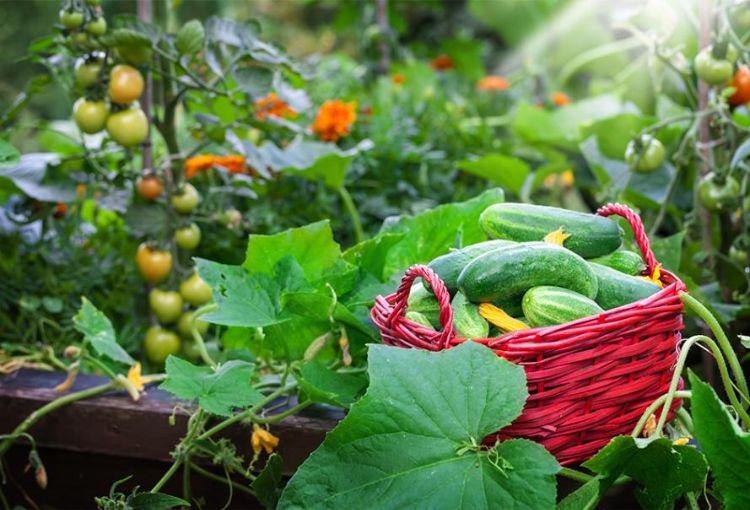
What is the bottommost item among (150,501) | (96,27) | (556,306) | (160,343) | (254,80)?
(160,343)

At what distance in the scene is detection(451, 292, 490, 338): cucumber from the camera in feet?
3.34

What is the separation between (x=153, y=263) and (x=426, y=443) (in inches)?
32.2

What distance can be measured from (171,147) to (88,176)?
16cm

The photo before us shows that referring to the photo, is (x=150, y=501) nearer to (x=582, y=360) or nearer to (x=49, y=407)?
(x=49, y=407)

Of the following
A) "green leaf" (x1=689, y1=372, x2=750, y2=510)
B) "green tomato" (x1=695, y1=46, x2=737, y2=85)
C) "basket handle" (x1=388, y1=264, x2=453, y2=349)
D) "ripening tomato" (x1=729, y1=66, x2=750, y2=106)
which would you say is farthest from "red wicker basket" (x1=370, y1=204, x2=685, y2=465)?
"ripening tomato" (x1=729, y1=66, x2=750, y2=106)

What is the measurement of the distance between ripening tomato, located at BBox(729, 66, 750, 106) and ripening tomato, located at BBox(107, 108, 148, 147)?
3.43 feet

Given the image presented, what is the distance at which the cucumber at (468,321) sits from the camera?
102 cm

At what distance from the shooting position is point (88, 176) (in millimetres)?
1695

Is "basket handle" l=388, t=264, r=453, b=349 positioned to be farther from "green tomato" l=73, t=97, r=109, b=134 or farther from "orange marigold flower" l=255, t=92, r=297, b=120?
"orange marigold flower" l=255, t=92, r=297, b=120

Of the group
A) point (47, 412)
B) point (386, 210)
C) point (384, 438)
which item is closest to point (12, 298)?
point (47, 412)

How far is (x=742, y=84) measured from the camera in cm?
161

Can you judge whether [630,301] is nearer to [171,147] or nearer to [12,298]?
[171,147]

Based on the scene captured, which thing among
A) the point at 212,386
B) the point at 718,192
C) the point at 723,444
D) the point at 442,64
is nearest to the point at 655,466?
the point at 723,444

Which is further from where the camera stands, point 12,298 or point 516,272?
point 12,298
